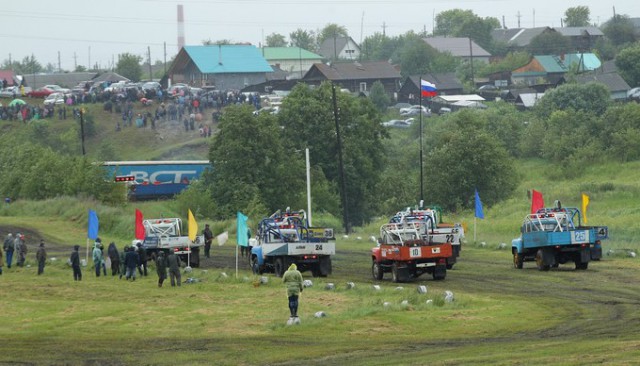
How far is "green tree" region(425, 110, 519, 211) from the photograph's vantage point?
77938 mm

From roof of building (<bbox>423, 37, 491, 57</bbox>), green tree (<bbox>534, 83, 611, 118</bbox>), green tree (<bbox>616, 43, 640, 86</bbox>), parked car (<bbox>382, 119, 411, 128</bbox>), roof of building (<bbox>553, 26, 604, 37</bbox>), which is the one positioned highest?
roof of building (<bbox>553, 26, 604, 37</bbox>)

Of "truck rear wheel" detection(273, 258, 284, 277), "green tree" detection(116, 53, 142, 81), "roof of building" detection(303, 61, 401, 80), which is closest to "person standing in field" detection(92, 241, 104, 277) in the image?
"truck rear wheel" detection(273, 258, 284, 277)

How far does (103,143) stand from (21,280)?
6235 cm

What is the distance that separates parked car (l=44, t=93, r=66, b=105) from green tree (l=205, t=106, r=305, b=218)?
1533 inches

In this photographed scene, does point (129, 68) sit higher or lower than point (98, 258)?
higher

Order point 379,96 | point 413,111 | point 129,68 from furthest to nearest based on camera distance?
point 129,68
point 379,96
point 413,111

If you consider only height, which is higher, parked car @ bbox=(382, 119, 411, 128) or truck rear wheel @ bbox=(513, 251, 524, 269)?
parked car @ bbox=(382, 119, 411, 128)

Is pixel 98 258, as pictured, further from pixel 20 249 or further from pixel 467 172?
pixel 467 172

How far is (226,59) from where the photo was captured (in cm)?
14500

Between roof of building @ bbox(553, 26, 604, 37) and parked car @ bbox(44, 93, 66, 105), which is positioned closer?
parked car @ bbox(44, 93, 66, 105)

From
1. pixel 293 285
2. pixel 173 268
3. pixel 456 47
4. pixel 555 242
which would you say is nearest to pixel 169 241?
pixel 173 268

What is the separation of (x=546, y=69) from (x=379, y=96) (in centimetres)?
3115

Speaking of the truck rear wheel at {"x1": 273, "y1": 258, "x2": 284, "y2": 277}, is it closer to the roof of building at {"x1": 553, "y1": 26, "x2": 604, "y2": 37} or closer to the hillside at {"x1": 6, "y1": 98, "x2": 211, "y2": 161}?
the hillside at {"x1": 6, "y1": 98, "x2": 211, "y2": 161}

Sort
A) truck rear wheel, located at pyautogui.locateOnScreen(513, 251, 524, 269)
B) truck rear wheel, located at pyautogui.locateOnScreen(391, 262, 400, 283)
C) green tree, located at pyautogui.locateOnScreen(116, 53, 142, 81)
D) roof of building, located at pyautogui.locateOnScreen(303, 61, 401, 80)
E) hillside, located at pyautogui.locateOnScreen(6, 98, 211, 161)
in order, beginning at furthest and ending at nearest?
green tree, located at pyautogui.locateOnScreen(116, 53, 142, 81) → roof of building, located at pyautogui.locateOnScreen(303, 61, 401, 80) → hillside, located at pyautogui.locateOnScreen(6, 98, 211, 161) → truck rear wheel, located at pyautogui.locateOnScreen(513, 251, 524, 269) → truck rear wheel, located at pyautogui.locateOnScreen(391, 262, 400, 283)
